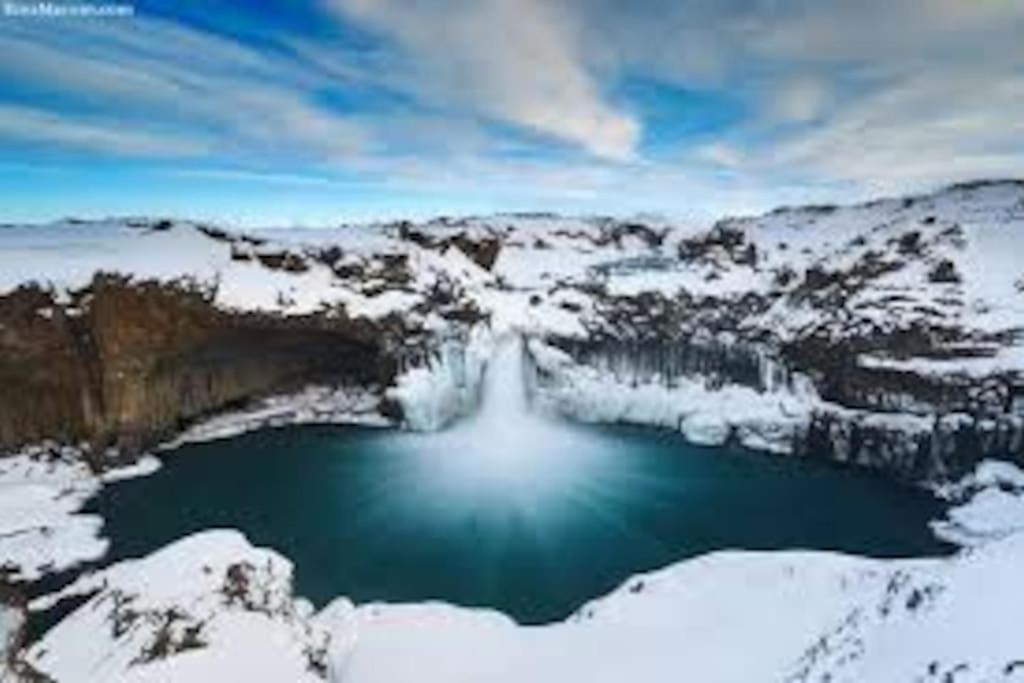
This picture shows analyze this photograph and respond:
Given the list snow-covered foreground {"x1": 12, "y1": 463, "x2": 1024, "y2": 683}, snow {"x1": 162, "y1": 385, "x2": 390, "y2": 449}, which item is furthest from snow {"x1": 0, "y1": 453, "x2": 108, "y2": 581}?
snow {"x1": 162, "y1": 385, "x2": 390, "y2": 449}

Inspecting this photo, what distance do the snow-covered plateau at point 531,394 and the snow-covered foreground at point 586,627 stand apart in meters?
0.13

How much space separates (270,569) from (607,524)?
21.1 m

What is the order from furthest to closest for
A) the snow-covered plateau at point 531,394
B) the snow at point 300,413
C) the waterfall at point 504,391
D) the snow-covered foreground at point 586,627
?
the waterfall at point 504,391, the snow at point 300,413, the snow-covered plateau at point 531,394, the snow-covered foreground at point 586,627

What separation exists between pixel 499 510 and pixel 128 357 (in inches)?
1060

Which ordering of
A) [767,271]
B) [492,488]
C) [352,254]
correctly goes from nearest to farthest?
[492,488]
[352,254]
[767,271]

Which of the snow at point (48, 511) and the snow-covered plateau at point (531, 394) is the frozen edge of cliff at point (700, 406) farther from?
the snow at point (48, 511)

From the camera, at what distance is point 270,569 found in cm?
3444

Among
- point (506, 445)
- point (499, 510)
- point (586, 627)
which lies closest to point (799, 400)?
point (506, 445)

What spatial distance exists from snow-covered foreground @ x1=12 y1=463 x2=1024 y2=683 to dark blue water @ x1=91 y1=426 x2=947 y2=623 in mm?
5102

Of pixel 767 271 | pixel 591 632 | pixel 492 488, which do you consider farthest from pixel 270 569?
pixel 767 271

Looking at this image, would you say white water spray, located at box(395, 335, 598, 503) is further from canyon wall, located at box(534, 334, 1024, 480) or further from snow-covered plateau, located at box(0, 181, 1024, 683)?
canyon wall, located at box(534, 334, 1024, 480)

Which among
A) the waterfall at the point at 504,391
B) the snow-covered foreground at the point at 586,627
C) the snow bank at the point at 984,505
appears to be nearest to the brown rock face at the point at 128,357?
the waterfall at the point at 504,391

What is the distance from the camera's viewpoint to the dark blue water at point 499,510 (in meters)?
44.7

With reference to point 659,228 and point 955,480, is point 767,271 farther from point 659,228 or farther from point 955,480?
point 955,480
